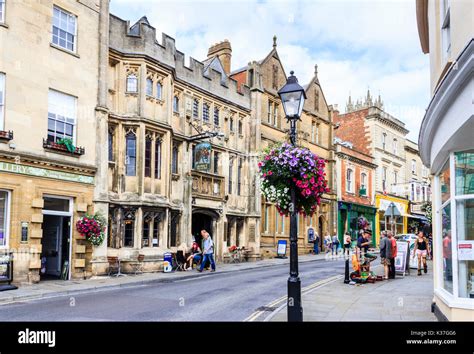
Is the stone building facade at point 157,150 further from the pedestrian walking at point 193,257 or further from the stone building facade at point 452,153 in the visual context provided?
the stone building facade at point 452,153

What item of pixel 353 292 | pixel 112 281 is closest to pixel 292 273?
pixel 353 292

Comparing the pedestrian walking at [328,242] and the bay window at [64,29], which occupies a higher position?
the bay window at [64,29]

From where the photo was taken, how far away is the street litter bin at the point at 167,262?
19750mm

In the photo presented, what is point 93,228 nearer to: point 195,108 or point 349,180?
point 195,108

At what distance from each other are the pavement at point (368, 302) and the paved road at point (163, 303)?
109cm

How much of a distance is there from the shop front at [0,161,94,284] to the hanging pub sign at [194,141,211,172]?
6.36 m

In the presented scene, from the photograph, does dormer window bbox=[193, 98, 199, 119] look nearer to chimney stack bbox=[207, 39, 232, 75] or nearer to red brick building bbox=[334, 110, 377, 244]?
chimney stack bbox=[207, 39, 232, 75]

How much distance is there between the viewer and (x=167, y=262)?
781 inches

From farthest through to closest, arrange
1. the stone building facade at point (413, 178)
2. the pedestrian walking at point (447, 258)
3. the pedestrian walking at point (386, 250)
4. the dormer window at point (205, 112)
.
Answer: the stone building facade at point (413, 178)
the dormer window at point (205, 112)
the pedestrian walking at point (386, 250)
the pedestrian walking at point (447, 258)

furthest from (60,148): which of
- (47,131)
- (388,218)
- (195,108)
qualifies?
(388,218)

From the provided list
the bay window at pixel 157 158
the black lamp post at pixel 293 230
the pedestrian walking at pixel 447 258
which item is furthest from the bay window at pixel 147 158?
the pedestrian walking at pixel 447 258

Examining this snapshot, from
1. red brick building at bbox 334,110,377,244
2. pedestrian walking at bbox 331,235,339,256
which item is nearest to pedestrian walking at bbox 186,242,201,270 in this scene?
pedestrian walking at bbox 331,235,339,256

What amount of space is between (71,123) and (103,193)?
2.90 meters
